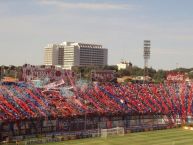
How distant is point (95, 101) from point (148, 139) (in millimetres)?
13860

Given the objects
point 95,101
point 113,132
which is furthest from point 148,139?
point 95,101

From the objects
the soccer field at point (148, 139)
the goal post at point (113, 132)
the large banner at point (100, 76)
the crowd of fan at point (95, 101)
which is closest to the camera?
the soccer field at point (148, 139)

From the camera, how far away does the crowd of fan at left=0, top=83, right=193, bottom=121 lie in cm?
5625

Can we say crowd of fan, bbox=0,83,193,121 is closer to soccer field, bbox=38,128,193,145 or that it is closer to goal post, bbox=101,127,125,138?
goal post, bbox=101,127,125,138

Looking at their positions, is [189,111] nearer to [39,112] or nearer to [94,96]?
[94,96]

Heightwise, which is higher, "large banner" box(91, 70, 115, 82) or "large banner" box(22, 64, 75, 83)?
"large banner" box(91, 70, 115, 82)

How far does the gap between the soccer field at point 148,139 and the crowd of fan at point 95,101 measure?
6.28m

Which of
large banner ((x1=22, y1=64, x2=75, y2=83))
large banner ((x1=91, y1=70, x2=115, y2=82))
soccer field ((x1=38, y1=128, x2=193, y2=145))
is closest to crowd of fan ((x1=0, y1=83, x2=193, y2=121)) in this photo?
large banner ((x1=22, y1=64, x2=75, y2=83))

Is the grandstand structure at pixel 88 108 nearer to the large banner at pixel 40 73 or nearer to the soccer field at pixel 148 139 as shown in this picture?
the large banner at pixel 40 73

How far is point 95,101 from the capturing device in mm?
66125

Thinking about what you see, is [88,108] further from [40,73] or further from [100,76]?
[100,76]

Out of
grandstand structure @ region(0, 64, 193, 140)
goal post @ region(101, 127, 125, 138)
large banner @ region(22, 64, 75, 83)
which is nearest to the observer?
grandstand structure @ region(0, 64, 193, 140)

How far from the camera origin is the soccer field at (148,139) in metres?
51.7

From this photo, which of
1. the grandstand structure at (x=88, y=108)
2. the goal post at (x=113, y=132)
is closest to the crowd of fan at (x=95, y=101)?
the grandstand structure at (x=88, y=108)
